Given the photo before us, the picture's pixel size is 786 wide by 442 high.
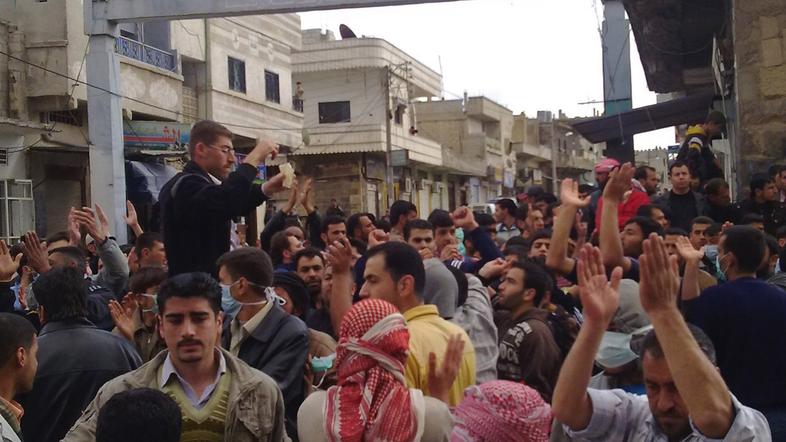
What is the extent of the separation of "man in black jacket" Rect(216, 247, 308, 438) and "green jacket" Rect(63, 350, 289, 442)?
1.94ft

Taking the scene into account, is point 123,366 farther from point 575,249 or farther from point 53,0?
point 53,0

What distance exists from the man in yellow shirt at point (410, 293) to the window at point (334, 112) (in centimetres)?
3265

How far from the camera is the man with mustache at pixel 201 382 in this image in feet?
11.2

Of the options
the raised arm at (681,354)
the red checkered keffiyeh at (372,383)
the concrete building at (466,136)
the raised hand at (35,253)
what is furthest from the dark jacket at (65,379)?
the concrete building at (466,136)

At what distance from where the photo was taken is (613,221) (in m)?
5.43

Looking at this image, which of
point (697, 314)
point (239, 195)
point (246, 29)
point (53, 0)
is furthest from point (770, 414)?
point (246, 29)

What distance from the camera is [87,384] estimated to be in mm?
4363

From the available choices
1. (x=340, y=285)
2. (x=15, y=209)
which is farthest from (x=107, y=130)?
(x=340, y=285)

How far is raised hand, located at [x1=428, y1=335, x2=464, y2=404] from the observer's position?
3410mm

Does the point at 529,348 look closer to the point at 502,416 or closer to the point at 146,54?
the point at 502,416

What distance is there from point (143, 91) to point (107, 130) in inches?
194

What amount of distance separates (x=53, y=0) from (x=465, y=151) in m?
31.4

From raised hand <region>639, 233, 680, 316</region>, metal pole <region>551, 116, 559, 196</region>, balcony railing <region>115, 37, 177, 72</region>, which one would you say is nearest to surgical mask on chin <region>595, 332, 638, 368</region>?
raised hand <region>639, 233, 680, 316</region>

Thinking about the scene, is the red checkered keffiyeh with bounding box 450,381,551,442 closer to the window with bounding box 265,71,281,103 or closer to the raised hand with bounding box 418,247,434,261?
the raised hand with bounding box 418,247,434,261
